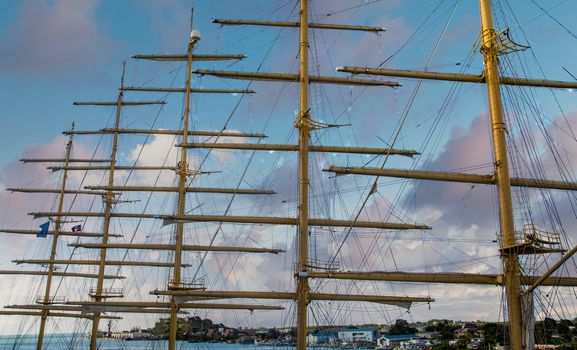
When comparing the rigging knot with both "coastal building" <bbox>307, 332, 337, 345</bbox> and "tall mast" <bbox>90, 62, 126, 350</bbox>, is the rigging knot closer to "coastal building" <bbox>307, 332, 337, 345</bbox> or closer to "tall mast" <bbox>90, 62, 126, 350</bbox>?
"tall mast" <bbox>90, 62, 126, 350</bbox>

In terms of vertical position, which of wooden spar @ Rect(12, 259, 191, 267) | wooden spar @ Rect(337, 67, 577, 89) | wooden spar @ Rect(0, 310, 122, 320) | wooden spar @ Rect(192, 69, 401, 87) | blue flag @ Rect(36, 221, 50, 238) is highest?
wooden spar @ Rect(192, 69, 401, 87)

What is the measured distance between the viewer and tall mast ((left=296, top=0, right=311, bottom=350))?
2600cm

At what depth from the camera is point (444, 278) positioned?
2205 centimetres

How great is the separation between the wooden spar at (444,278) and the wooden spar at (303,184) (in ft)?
6.88

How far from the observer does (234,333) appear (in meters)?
51.7

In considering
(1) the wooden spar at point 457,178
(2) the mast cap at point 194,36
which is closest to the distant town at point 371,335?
(1) the wooden spar at point 457,178

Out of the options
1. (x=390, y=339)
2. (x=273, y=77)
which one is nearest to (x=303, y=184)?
(x=273, y=77)

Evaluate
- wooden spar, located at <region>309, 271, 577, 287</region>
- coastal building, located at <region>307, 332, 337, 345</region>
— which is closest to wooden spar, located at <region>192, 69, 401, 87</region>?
wooden spar, located at <region>309, 271, 577, 287</region>

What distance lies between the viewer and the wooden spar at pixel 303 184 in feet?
85.5

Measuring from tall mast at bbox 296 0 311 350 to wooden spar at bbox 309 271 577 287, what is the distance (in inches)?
82.1

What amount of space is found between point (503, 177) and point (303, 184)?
10.2m

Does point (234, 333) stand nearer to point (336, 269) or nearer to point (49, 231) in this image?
point (49, 231)

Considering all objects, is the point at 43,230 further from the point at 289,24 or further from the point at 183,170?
the point at 289,24

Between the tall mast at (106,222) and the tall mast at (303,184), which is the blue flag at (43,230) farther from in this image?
the tall mast at (303,184)
